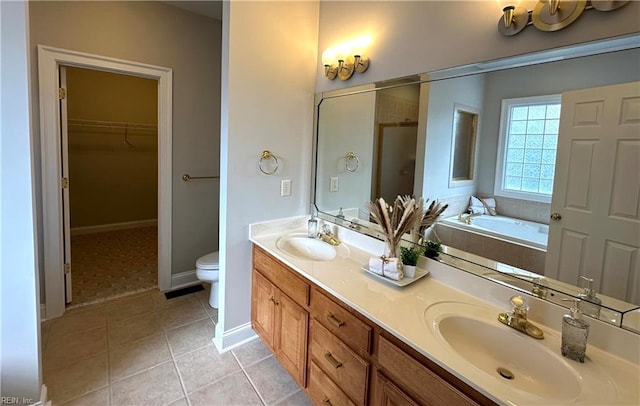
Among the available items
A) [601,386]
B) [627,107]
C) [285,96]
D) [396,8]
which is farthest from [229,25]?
[601,386]

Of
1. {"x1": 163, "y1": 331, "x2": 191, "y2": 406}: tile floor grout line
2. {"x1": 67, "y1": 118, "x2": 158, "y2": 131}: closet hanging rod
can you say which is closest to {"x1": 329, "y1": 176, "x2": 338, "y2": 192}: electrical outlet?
{"x1": 163, "y1": 331, "x2": 191, "y2": 406}: tile floor grout line

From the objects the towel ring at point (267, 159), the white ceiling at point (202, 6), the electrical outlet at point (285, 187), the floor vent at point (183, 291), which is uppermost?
the white ceiling at point (202, 6)

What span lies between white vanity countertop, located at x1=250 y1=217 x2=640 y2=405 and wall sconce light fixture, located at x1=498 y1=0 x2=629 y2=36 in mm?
1034

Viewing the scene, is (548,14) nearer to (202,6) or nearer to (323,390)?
(323,390)

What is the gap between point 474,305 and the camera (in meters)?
1.31

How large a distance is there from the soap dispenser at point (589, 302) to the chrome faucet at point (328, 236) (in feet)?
4.07

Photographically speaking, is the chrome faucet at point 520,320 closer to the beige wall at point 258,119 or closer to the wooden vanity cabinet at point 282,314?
the wooden vanity cabinet at point 282,314

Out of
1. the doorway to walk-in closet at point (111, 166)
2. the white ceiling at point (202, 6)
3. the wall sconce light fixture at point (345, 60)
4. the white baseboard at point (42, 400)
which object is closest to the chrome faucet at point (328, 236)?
the wall sconce light fixture at point (345, 60)

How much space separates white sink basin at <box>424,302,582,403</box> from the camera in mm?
987

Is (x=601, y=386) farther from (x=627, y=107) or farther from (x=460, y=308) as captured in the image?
(x=627, y=107)

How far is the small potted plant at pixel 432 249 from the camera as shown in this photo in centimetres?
155

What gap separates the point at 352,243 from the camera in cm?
204

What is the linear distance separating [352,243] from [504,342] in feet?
3.42

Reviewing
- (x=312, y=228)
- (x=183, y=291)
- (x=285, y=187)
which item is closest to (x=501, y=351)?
(x=312, y=228)
